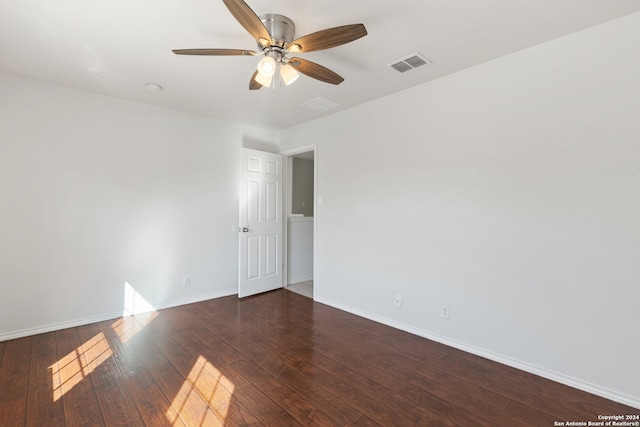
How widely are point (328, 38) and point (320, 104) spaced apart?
5.84ft

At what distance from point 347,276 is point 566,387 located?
7.13 feet

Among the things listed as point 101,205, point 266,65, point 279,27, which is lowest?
point 101,205

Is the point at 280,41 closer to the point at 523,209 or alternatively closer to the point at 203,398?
the point at 523,209

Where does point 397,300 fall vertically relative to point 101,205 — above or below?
below

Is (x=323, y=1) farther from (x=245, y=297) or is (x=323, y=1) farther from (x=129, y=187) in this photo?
(x=245, y=297)

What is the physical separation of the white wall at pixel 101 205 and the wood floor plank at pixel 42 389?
1.51 ft

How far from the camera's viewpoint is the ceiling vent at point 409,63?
240 centimetres

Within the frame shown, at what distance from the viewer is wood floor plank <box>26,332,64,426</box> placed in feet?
5.57

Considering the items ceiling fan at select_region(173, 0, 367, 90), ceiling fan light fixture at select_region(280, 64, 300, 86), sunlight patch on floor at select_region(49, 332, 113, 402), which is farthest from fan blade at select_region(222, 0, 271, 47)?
sunlight patch on floor at select_region(49, 332, 113, 402)

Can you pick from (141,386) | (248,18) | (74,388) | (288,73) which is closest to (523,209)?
(288,73)

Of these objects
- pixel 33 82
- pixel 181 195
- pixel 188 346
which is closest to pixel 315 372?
pixel 188 346

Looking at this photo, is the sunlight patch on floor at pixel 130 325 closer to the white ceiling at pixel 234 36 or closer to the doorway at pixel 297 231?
the doorway at pixel 297 231

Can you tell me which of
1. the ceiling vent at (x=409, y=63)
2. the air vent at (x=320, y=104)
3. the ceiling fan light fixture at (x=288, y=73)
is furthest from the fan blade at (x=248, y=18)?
the air vent at (x=320, y=104)

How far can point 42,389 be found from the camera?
6.48 ft
